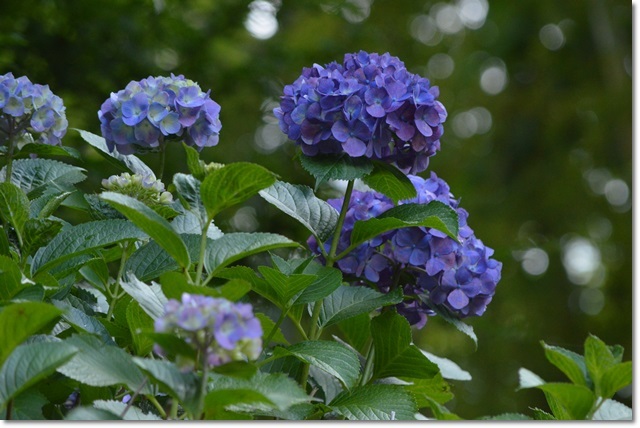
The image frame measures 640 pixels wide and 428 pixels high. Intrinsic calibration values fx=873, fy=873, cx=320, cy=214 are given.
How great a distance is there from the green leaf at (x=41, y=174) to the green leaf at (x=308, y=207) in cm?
27

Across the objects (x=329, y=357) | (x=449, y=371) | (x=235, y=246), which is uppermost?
(x=235, y=246)

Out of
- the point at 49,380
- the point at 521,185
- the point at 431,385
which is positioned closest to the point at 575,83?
the point at 521,185

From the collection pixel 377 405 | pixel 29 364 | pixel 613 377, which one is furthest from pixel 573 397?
pixel 29 364

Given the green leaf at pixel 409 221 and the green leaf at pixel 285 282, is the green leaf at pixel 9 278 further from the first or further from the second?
the green leaf at pixel 409 221

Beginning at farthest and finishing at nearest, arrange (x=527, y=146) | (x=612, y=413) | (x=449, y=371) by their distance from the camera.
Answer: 1. (x=527, y=146)
2. (x=449, y=371)
3. (x=612, y=413)

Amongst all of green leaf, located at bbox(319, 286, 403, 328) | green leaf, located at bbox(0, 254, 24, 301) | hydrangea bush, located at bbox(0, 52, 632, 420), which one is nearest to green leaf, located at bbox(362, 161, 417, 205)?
hydrangea bush, located at bbox(0, 52, 632, 420)

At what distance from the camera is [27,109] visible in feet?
3.70

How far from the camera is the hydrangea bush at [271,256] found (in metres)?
0.81

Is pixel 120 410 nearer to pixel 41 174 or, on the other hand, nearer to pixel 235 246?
pixel 235 246

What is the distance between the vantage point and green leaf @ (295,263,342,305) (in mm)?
973

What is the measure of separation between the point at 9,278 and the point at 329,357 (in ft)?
1.11

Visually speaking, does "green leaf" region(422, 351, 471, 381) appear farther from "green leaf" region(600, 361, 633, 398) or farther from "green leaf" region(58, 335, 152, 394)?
"green leaf" region(58, 335, 152, 394)

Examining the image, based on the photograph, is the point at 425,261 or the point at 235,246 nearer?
the point at 235,246

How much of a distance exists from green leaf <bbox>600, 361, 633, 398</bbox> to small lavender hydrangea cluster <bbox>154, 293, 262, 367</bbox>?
0.45 meters
